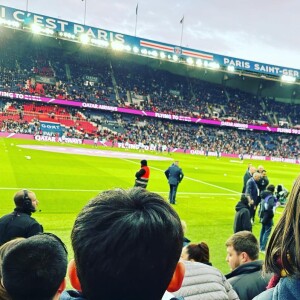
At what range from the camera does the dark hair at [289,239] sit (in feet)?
5.34

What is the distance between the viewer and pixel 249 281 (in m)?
3.86

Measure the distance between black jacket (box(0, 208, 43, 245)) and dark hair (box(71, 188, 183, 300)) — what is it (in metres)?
4.27

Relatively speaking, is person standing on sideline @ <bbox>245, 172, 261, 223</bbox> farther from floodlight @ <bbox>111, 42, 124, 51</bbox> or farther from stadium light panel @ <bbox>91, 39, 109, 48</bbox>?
floodlight @ <bbox>111, 42, 124, 51</bbox>

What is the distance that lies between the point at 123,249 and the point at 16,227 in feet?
14.7

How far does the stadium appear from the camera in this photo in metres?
51.2

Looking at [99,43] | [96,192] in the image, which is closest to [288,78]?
[99,43]

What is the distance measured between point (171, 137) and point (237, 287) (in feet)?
186

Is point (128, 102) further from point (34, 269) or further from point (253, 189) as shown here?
point (34, 269)

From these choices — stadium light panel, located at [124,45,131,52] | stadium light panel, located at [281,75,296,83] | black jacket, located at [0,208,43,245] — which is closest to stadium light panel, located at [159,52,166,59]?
stadium light panel, located at [124,45,131,52]

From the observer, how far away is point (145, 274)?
151 centimetres

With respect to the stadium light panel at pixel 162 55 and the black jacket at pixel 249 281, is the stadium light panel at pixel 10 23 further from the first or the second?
the black jacket at pixel 249 281

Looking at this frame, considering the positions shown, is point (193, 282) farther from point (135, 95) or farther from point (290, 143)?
point (290, 143)

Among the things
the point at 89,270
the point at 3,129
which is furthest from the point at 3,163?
the point at 3,129

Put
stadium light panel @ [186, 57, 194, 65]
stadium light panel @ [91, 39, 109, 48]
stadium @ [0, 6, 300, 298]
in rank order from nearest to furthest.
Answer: stadium @ [0, 6, 300, 298], stadium light panel @ [91, 39, 109, 48], stadium light panel @ [186, 57, 194, 65]
